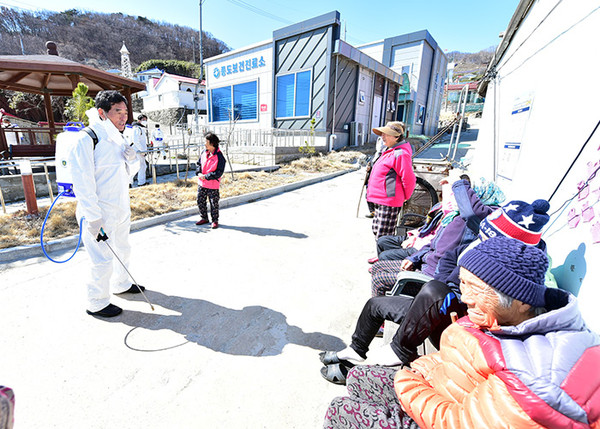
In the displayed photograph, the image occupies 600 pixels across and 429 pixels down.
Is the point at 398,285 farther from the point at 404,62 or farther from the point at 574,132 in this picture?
the point at 404,62

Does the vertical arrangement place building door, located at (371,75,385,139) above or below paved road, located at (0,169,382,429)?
above

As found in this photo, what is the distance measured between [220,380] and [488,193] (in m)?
2.48

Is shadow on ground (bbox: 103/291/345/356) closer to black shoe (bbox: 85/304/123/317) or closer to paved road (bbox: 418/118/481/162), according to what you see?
black shoe (bbox: 85/304/123/317)

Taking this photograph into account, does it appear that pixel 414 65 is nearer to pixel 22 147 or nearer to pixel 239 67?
pixel 239 67

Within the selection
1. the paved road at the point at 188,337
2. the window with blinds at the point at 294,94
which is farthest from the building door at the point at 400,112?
the paved road at the point at 188,337

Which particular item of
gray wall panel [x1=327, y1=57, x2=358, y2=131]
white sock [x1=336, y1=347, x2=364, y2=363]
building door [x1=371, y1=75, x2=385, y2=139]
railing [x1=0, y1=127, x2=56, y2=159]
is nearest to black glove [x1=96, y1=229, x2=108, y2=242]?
white sock [x1=336, y1=347, x2=364, y2=363]

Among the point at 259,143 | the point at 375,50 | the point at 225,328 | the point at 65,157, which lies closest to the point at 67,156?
the point at 65,157

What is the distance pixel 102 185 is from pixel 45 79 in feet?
41.0

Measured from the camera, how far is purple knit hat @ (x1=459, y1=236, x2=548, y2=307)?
1.11m

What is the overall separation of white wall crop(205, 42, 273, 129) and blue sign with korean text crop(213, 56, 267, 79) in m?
0.06

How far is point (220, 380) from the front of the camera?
6.43ft

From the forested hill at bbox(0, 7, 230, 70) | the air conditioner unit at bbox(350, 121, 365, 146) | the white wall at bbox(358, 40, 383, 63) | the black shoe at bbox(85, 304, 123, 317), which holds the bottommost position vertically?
the black shoe at bbox(85, 304, 123, 317)

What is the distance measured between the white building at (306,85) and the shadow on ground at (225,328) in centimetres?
1337

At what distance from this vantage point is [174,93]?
27.2 meters
